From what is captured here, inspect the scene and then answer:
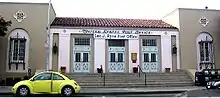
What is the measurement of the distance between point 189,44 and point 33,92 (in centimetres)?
1716

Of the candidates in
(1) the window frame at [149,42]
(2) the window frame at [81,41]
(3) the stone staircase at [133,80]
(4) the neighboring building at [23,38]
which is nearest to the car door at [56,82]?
(3) the stone staircase at [133,80]

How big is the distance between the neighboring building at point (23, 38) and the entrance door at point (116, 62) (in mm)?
6079

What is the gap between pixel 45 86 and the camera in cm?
1672

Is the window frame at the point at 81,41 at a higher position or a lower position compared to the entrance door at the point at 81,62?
higher

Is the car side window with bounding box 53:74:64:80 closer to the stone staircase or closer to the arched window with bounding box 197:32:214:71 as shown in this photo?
the stone staircase

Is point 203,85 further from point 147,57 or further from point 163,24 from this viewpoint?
point 163,24

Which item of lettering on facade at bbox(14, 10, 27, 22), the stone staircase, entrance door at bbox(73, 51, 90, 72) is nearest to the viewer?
the stone staircase

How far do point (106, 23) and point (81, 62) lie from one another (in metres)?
4.61

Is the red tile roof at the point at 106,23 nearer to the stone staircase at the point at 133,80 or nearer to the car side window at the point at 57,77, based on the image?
the stone staircase at the point at 133,80

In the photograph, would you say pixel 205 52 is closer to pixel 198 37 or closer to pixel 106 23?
pixel 198 37

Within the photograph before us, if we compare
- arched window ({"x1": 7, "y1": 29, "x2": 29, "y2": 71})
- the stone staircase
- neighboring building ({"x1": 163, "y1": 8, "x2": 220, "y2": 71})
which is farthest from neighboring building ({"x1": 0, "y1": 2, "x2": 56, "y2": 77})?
→ neighboring building ({"x1": 163, "y1": 8, "x2": 220, "y2": 71})

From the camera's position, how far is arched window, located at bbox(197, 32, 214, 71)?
2903cm

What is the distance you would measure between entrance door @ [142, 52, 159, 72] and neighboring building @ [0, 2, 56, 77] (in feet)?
30.3

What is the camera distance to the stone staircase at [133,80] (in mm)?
23578
